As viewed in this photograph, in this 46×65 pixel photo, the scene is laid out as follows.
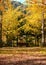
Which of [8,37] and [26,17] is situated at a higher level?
[26,17]

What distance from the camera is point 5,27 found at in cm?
2734

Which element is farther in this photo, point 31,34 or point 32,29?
point 31,34

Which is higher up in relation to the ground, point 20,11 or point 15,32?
point 20,11

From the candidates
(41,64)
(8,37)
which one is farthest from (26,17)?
(41,64)

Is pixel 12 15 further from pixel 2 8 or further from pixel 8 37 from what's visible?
pixel 2 8

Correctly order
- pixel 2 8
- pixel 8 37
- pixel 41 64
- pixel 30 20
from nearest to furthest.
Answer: pixel 41 64
pixel 2 8
pixel 30 20
pixel 8 37

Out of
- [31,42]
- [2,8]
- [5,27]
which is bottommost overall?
[31,42]

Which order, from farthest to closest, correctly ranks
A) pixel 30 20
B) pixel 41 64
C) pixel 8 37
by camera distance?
pixel 8 37, pixel 30 20, pixel 41 64

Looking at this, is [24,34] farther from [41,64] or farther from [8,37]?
[41,64]

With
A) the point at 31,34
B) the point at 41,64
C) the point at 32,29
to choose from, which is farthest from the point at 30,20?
the point at 41,64

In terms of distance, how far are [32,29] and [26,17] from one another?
5.00 ft

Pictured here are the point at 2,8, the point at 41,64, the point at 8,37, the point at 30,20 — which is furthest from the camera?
the point at 8,37

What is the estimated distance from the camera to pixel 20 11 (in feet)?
94.0

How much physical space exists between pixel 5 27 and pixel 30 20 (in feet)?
9.75
